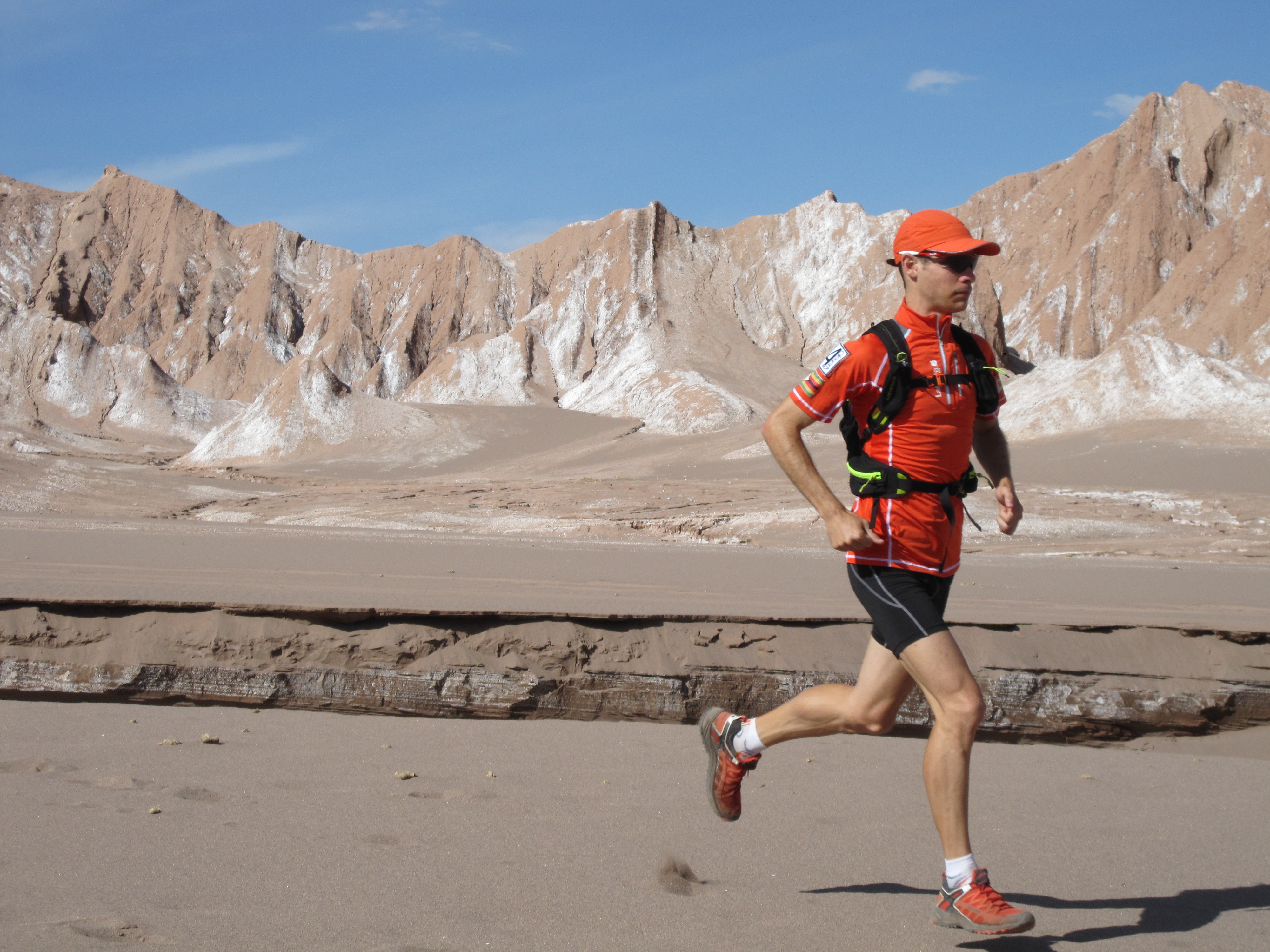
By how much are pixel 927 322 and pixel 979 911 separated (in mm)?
1506

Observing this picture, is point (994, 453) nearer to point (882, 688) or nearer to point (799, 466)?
point (799, 466)

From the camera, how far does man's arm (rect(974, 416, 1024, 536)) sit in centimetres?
313

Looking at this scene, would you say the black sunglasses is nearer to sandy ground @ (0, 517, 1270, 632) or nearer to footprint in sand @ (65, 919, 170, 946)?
sandy ground @ (0, 517, 1270, 632)

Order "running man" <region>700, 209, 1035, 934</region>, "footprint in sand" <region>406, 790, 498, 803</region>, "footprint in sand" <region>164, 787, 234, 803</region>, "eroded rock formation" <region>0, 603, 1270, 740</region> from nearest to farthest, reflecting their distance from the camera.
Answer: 1. "running man" <region>700, 209, 1035, 934</region>
2. "footprint in sand" <region>164, 787, 234, 803</region>
3. "footprint in sand" <region>406, 790, 498, 803</region>
4. "eroded rock formation" <region>0, 603, 1270, 740</region>

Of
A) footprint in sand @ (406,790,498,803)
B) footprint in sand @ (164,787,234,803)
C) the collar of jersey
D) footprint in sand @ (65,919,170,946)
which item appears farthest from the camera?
footprint in sand @ (406,790,498,803)

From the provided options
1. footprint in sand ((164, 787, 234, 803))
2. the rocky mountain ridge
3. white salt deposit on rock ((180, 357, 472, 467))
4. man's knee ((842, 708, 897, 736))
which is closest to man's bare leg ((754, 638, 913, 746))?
man's knee ((842, 708, 897, 736))

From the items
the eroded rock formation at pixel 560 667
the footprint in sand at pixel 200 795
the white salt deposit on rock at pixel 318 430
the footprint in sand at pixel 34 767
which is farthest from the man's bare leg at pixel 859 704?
the white salt deposit on rock at pixel 318 430

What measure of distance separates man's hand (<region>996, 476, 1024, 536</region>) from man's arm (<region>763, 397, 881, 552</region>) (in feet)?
1.82

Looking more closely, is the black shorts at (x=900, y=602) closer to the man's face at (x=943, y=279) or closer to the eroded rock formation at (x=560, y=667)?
the man's face at (x=943, y=279)

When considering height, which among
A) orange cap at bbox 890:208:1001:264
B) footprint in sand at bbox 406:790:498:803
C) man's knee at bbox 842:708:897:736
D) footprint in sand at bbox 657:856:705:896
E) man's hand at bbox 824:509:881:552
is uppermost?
orange cap at bbox 890:208:1001:264

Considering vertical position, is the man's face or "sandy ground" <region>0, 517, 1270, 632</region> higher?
the man's face

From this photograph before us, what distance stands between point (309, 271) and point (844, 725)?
287 ft

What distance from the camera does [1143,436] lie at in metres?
24.7

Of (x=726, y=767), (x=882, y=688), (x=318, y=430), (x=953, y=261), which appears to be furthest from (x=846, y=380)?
(x=318, y=430)
